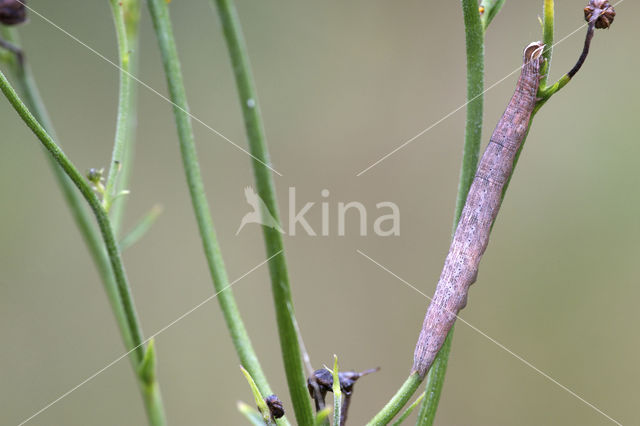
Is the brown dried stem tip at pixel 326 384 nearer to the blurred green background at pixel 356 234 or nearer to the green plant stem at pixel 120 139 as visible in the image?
the green plant stem at pixel 120 139

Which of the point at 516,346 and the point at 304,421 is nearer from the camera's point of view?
the point at 304,421

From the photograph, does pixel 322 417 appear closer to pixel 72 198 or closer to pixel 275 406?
pixel 275 406


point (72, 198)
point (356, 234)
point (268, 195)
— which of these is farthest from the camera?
point (356, 234)

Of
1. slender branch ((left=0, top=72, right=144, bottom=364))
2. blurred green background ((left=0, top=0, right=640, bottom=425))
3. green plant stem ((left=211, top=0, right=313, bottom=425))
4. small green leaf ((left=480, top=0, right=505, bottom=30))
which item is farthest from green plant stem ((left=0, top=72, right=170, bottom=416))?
blurred green background ((left=0, top=0, right=640, bottom=425))

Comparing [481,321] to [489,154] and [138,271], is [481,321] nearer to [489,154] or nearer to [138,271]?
[138,271]

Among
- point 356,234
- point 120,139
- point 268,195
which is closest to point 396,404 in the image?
point 268,195

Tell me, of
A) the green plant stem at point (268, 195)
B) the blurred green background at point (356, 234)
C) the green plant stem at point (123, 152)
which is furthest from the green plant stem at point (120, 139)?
the blurred green background at point (356, 234)

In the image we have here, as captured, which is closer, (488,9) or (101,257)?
(488,9)

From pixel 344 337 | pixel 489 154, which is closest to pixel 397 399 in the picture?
pixel 489 154
